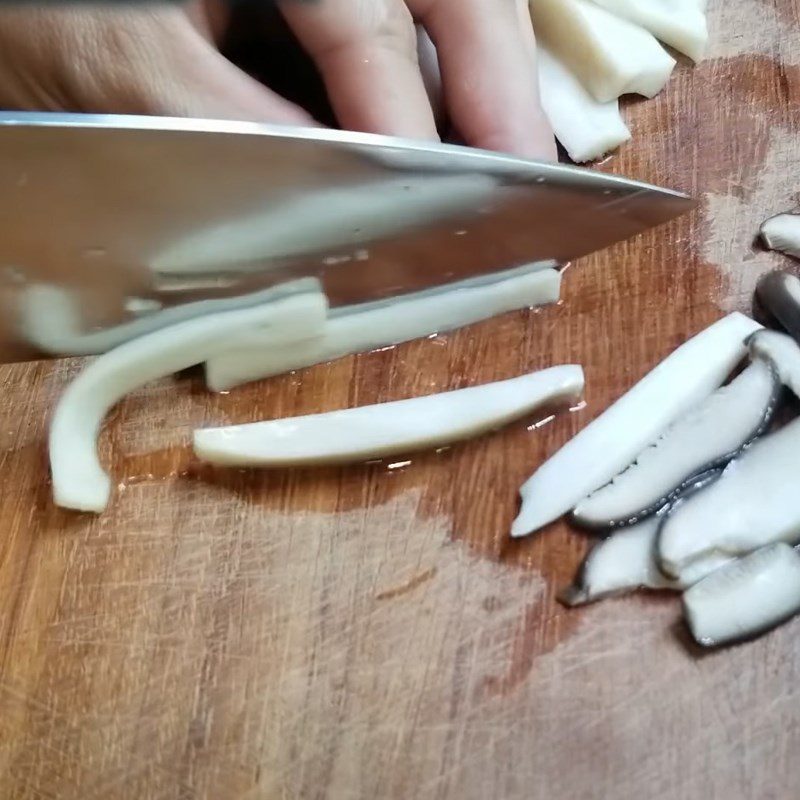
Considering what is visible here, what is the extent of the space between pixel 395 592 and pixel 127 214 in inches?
21.6

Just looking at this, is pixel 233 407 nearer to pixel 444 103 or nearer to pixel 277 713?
pixel 277 713

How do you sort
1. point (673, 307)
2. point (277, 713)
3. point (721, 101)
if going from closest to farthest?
point (277, 713) → point (673, 307) → point (721, 101)

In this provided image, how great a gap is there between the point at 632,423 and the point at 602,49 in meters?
0.59

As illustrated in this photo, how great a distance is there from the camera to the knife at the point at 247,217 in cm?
99

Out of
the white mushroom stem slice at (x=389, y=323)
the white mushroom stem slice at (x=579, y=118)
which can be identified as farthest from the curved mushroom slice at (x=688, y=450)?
the white mushroom stem slice at (x=579, y=118)

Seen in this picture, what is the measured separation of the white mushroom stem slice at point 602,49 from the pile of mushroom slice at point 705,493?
424 mm

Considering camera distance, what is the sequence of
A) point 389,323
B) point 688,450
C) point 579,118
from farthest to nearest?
point 579,118 → point 389,323 → point 688,450

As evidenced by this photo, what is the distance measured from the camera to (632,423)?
3.53 feet

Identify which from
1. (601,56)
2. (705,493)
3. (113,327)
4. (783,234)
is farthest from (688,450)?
(113,327)

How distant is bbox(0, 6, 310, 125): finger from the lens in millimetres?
1064

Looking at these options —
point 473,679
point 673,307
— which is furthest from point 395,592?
point 673,307

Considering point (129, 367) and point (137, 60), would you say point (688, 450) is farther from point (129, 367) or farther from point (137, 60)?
point (137, 60)

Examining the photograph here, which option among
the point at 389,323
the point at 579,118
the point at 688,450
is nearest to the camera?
the point at 688,450

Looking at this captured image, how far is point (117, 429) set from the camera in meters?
1.13
